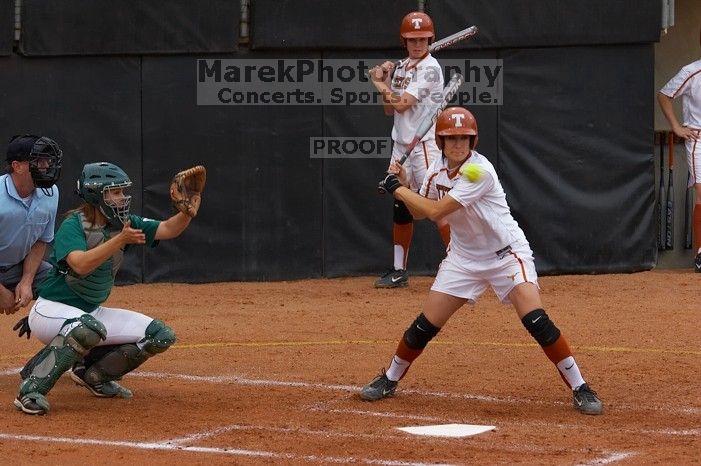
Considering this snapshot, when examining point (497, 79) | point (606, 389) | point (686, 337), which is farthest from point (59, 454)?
point (497, 79)

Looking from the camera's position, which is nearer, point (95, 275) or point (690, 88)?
point (95, 275)

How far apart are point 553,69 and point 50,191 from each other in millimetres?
6586

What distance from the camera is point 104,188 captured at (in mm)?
7223

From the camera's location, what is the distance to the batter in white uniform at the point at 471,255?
715cm

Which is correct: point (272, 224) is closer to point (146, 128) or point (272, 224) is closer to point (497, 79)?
point (146, 128)

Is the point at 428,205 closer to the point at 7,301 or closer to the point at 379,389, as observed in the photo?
the point at 379,389

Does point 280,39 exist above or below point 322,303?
above

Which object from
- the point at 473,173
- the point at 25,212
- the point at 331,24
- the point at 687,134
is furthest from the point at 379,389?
the point at 687,134

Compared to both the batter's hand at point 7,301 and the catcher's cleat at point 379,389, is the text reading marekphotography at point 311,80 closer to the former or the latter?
the batter's hand at point 7,301

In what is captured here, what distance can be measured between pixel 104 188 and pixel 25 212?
116 cm

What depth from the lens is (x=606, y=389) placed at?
7914 mm

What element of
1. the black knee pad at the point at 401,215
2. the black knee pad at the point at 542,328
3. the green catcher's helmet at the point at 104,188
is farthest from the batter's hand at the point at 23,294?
the black knee pad at the point at 401,215

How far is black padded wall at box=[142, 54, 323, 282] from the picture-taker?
43.1ft

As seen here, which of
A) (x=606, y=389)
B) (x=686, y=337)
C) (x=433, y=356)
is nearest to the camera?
(x=606, y=389)
